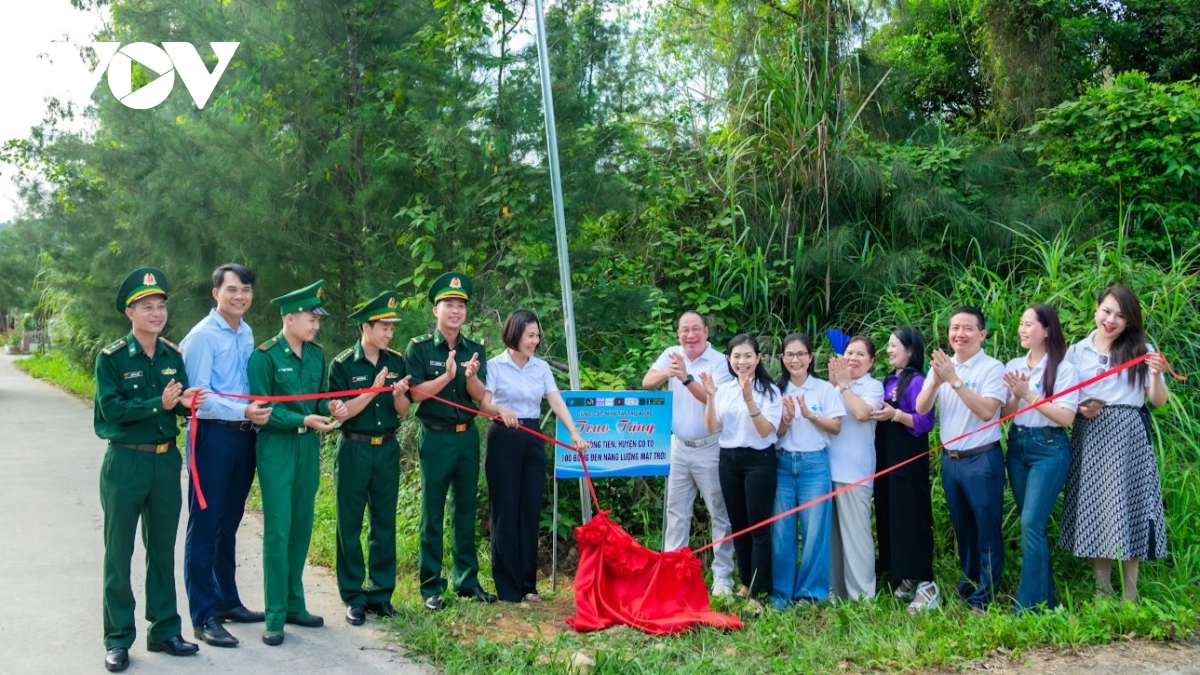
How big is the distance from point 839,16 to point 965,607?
6.63m

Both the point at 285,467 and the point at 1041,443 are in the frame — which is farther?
the point at 1041,443

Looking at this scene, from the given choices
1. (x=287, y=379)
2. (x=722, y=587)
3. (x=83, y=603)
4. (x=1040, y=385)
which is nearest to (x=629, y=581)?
(x=722, y=587)

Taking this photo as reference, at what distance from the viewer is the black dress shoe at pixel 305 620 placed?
5590 millimetres

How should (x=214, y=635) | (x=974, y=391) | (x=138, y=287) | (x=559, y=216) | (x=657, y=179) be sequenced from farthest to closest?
(x=657, y=179) → (x=559, y=216) → (x=974, y=391) → (x=214, y=635) → (x=138, y=287)

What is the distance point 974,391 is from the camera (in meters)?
5.76

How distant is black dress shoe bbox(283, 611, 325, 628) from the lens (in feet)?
18.3

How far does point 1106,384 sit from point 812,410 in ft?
5.14

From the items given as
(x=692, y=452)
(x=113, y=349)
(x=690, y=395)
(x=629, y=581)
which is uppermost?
(x=113, y=349)

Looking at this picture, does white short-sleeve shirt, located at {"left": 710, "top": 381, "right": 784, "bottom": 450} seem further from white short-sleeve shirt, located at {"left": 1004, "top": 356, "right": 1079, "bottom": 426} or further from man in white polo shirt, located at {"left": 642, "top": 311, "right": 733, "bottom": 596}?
white short-sleeve shirt, located at {"left": 1004, "top": 356, "right": 1079, "bottom": 426}

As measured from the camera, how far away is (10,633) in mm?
5359

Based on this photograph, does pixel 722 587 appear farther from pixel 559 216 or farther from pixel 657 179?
pixel 657 179

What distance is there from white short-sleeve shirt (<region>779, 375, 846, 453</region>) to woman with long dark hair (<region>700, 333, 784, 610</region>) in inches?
4.6

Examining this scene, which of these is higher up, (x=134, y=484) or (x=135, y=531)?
(x=134, y=484)

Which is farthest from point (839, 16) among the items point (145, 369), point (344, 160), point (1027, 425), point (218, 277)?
point (145, 369)
